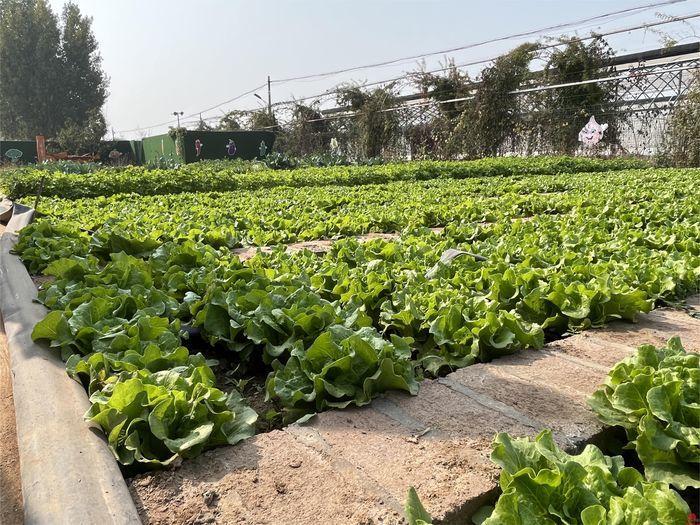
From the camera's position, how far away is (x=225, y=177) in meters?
13.1

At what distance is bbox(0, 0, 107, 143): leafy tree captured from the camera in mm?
40812

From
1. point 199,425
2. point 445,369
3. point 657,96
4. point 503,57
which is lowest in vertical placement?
point 445,369

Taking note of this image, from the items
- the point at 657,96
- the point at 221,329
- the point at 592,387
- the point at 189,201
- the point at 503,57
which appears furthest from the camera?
the point at 503,57

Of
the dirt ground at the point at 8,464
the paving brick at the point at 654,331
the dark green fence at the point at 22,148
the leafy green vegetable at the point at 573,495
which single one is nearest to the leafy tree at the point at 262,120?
the dark green fence at the point at 22,148

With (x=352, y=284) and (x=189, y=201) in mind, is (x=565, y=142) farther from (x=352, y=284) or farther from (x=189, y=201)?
(x=352, y=284)

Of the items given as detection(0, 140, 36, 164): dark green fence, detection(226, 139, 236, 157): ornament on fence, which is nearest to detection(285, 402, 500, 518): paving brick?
detection(226, 139, 236, 157): ornament on fence

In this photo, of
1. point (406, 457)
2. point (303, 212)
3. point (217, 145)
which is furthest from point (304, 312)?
point (217, 145)

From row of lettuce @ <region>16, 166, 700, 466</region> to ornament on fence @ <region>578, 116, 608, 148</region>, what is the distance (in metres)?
15.3

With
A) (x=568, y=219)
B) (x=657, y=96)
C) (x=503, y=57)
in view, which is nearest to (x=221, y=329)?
(x=568, y=219)

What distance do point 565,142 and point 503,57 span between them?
443cm

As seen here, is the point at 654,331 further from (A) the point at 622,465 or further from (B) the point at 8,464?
(B) the point at 8,464

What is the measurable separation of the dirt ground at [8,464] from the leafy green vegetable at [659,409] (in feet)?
6.38

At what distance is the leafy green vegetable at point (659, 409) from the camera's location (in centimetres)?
153

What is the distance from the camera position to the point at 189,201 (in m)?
8.99
